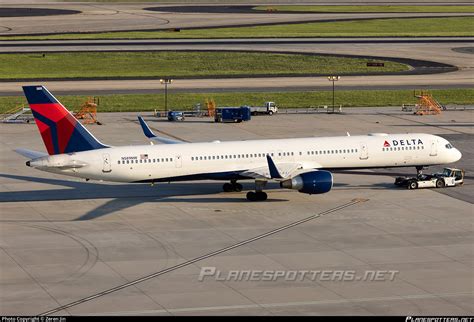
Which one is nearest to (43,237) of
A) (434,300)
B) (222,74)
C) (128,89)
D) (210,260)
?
(210,260)

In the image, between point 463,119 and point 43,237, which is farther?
point 463,119

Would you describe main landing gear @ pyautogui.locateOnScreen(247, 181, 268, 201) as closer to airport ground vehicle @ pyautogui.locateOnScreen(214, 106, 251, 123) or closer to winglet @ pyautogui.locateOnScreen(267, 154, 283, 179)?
winglet @ pyautogui.locateOnScreen(267, 154, 283, 179)

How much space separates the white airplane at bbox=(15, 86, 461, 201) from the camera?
213 ft

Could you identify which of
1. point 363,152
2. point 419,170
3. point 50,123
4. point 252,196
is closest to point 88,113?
point 50,123

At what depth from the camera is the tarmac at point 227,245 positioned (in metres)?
45.9

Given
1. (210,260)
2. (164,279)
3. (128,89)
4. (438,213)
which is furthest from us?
(128,89)

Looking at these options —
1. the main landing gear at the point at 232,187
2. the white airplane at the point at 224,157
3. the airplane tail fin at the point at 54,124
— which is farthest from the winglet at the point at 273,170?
the airplane tail fin at the point at 54,124

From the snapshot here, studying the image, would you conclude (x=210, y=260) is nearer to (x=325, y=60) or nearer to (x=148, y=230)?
(x=148, y=230)

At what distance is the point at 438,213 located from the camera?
213 feet

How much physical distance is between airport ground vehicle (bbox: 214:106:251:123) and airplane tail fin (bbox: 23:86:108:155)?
43.1m

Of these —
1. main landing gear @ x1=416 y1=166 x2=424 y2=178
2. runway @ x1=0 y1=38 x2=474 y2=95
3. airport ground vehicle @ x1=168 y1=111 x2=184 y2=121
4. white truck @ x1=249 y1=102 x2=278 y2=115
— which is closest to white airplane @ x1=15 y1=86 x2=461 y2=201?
main landing gear @ x1=416 y1=166 x2=424 y2=178

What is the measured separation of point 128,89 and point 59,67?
19526 mm

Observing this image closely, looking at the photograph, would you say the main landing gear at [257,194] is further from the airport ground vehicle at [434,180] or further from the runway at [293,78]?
the runway at [293,78]

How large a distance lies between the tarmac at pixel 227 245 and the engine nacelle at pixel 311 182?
58.1 inches
